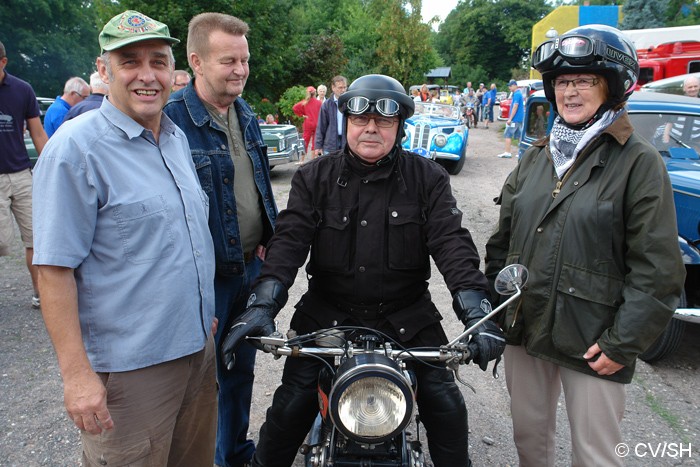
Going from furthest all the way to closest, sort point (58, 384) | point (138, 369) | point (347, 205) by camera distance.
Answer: point (58, 384)
point (347, 205)
point (138, 369)

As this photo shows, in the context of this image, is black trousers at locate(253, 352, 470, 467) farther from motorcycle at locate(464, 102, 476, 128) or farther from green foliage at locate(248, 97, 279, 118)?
motorcycle at locate(464, 102, 476, 128)

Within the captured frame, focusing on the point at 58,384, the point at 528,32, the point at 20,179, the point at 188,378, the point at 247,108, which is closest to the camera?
the point at 188,378

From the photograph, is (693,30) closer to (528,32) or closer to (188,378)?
(188,378)

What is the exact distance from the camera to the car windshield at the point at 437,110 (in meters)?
13.3

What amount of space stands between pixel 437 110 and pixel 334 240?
38.1 feet

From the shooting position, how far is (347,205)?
2.41 meters

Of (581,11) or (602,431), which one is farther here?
(581,11)

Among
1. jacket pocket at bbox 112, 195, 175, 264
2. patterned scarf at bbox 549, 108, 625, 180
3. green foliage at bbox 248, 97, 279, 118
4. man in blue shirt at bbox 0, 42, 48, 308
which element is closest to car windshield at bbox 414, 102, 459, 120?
green foliage at bbox 248, 97, 279, 118

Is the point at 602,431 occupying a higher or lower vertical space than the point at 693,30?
lower

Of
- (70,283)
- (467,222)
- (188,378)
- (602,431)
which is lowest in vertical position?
(467,222)

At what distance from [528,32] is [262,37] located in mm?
41075

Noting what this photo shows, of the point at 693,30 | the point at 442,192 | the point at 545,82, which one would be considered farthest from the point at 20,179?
the point at 693,30

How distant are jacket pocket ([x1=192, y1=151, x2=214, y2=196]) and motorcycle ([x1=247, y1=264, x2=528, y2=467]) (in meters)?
0.86

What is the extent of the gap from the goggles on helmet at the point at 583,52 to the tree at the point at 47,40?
113ft
